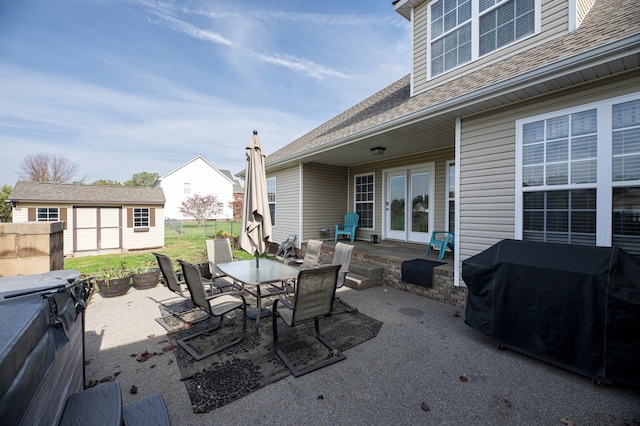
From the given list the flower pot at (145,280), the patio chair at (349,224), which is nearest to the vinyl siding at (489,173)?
the patio chair at (349,224)

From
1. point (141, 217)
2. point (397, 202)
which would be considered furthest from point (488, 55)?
point (141, 217)

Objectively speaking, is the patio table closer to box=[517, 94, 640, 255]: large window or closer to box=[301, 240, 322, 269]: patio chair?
box=[301, 240, 322, 269]: patio chair

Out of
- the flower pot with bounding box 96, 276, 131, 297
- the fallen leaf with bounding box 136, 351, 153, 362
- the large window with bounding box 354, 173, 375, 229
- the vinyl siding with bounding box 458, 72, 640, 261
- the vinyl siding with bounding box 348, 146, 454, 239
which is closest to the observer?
the fallen leaf with bounding box 136, 351, 153, 362

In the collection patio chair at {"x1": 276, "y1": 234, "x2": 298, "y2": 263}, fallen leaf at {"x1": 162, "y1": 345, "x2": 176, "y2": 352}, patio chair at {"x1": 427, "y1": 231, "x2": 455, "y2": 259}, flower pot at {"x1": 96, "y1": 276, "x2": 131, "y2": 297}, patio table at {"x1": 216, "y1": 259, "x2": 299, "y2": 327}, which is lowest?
fallen leaf at {"x1": 162, "y1": 345, "x2": 176, "y2": 352}

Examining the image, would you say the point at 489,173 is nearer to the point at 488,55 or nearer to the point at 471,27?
the point at 488,55

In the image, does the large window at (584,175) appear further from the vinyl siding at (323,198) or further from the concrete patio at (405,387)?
the vinyl siding at (323,198)

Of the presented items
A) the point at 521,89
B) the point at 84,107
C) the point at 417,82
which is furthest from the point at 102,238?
the point at 521,89

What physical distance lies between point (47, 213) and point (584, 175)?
52.1 feet

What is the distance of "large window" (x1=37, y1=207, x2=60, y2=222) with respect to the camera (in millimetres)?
10445

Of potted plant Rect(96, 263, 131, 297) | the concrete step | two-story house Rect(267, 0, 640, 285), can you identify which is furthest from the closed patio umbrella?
potted plant Rect(96, 263, 131, 297)

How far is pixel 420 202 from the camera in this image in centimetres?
741

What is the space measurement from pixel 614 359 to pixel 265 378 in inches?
124

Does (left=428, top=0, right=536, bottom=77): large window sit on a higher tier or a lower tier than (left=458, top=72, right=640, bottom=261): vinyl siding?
higher

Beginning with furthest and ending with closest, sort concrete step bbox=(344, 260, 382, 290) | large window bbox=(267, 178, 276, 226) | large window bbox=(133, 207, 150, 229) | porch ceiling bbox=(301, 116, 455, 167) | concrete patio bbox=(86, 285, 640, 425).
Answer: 1. large window bbox=(133, 207, 150, 229)
2. large window bbox=(267, 178, 276, 226)
3. concrete step bbox=(344, 260, 382, 290)
4. porch ceiling bbox=(301, 116, 455, 167)
5. concrete patio bbox=(86, 285, 640, 425)
